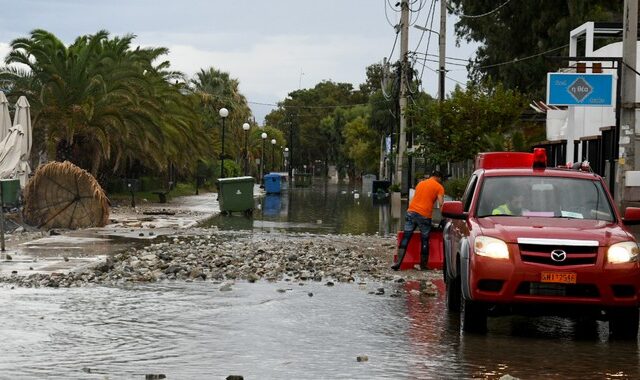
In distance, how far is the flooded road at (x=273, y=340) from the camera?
30.9ft

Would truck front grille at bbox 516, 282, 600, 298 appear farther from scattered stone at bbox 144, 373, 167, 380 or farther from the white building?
the white building

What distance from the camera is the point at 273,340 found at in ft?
36.4

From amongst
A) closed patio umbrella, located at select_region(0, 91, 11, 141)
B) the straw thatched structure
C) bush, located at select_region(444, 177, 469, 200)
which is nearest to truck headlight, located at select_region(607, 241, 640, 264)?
the straw thatched structure

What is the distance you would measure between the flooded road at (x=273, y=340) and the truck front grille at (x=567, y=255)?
86 centimetres

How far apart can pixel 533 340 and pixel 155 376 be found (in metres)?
4.45

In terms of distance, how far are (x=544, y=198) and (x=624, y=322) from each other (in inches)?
68.9

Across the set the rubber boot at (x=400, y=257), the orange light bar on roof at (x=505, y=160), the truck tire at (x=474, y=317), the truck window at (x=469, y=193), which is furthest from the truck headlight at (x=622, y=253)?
the rubber boot at (x=400, y=257)

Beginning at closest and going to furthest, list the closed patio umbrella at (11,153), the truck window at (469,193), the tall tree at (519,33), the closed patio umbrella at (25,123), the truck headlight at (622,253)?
1. the truck headlight at (622,253)
2. the truck window at (469,193)
3. the closed patio umbrella at (11,153)
4. the closed patio umbrella at (25,123)
5. the tall tree at (519,33)

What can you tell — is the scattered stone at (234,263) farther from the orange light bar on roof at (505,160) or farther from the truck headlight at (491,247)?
the truck headlight at (491,247)

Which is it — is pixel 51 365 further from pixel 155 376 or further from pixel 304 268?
pixel 304 268

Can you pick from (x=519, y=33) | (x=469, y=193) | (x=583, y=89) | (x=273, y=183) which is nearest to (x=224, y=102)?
(x=273, y=183)

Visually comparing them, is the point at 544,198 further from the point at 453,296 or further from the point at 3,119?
the point at 3,119

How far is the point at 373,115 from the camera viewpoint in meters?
104

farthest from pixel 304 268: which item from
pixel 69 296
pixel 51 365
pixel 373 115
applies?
pixel 373 115
